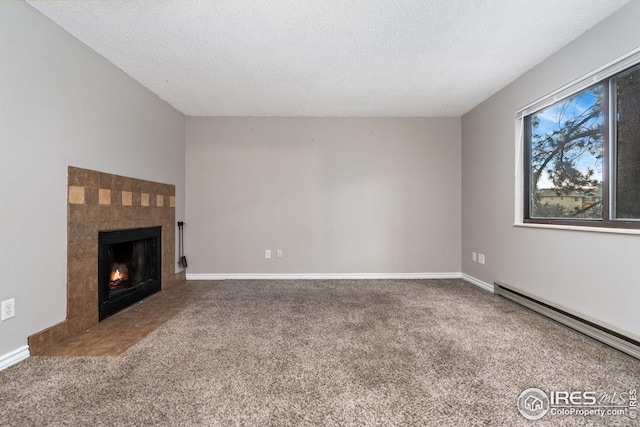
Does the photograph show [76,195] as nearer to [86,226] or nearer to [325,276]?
[86,226]

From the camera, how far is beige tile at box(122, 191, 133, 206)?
2943 mm

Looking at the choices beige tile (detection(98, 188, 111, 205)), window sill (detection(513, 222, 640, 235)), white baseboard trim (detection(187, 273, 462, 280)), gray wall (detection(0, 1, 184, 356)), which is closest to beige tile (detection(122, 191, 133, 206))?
beige tile (detection(98, 188, 111, 205))

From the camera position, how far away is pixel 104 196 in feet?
Result: 8.76

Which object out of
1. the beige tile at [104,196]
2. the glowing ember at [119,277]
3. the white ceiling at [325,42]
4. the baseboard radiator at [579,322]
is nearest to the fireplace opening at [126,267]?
the glowing ember at [119,277]

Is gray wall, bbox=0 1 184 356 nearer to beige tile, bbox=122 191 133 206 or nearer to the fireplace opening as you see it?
beige tile, bbox=122 191 133 206

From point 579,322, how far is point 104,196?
423 cm

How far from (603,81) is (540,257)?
1553 millimetres

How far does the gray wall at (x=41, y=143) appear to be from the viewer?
184 centimetres

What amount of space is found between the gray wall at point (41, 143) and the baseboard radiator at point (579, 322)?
159 inches

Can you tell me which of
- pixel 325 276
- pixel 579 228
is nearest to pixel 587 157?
pixel 579 228

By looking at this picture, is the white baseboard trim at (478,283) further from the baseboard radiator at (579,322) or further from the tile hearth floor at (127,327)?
the tile hearth floor at (127,327)

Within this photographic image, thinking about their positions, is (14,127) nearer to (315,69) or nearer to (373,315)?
(315,69)

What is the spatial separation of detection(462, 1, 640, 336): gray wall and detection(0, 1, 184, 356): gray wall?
410 centimetres

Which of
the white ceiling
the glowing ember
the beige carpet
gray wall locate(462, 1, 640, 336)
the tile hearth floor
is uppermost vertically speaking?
the white ceiling
